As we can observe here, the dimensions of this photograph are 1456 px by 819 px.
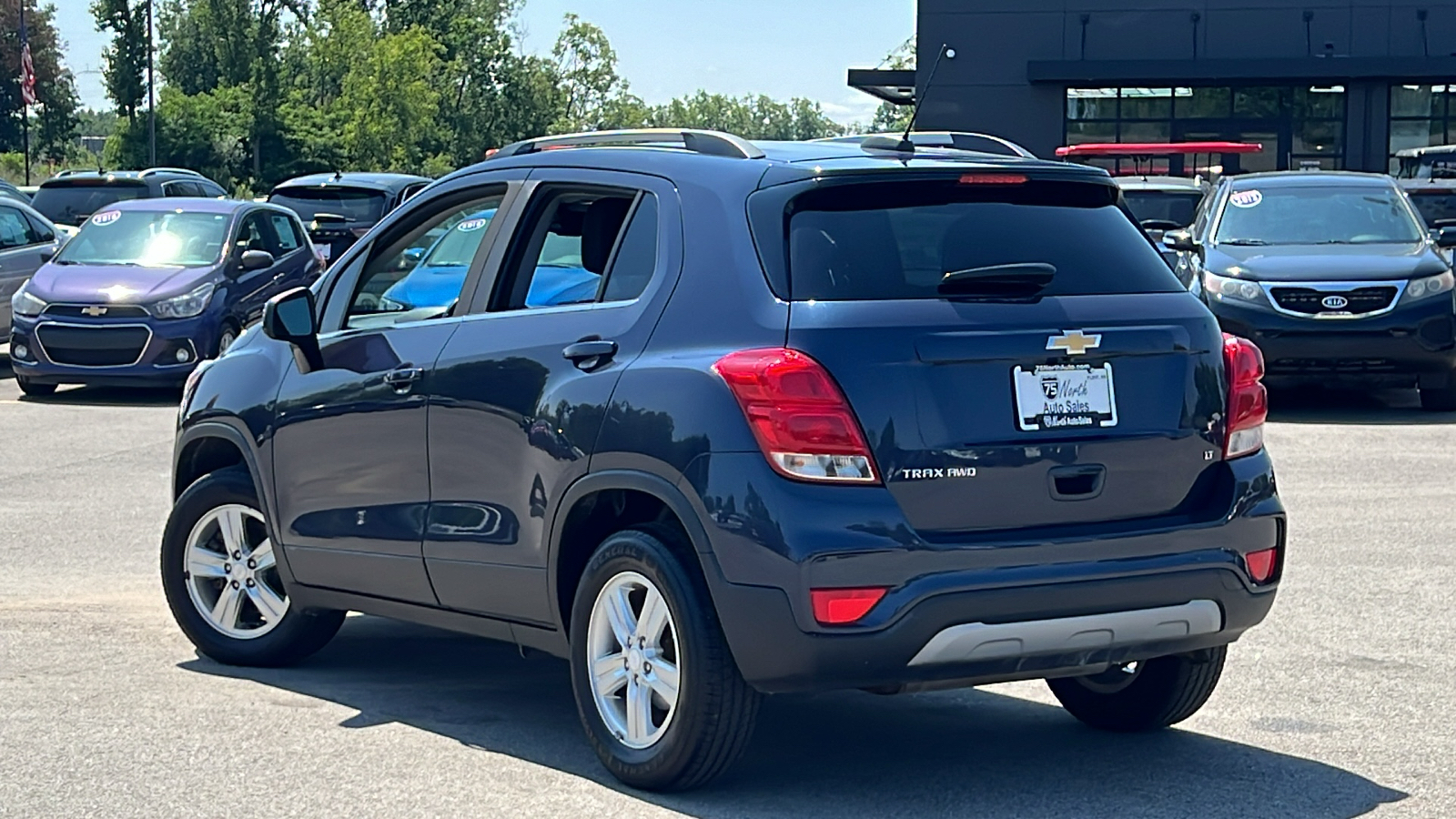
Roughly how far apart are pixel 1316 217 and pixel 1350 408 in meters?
1.53

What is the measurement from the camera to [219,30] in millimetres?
92812

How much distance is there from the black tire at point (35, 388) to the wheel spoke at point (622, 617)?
12343 millimetres

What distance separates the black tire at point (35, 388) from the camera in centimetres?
1661

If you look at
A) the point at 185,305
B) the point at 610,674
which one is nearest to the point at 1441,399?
the point at 185,305

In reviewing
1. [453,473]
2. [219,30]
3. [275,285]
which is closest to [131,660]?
[453,473]

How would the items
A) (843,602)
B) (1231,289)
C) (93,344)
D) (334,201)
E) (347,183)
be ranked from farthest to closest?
(347,183) < (334,201) < (93,344) < (1231,289) < (843,602)

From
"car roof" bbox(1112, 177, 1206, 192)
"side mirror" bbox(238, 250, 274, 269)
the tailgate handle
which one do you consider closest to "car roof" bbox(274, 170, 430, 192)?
"side mirror" bbox(238, 250, 274, 269)

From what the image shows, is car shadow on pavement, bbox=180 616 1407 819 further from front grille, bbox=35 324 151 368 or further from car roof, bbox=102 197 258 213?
car roof, bbox=102 197 258 213

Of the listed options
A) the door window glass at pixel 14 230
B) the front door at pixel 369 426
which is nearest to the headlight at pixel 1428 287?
the front door at pixel 369 426

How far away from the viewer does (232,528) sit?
23.0 feet

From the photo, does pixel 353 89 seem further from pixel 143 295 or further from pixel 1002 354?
pixel 1002 354

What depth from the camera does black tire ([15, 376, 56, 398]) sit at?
16.6 m

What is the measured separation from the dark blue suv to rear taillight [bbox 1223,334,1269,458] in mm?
12

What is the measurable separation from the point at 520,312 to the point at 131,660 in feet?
7.08
